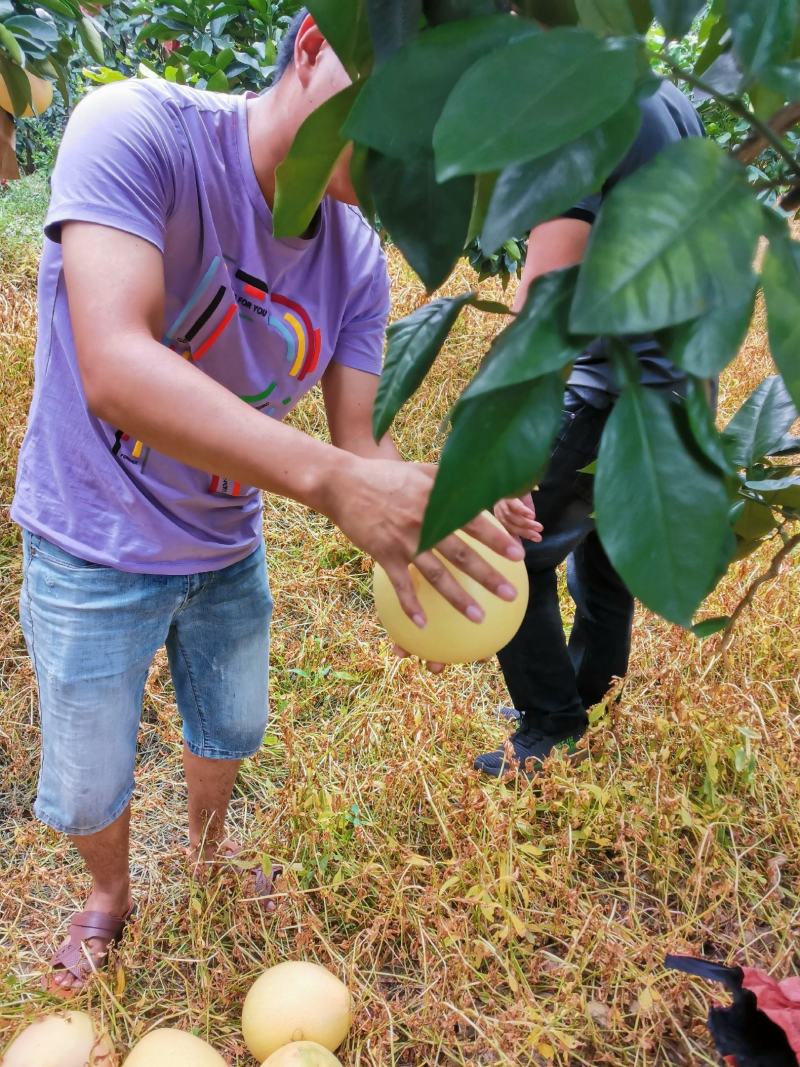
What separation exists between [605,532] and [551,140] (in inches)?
6.2

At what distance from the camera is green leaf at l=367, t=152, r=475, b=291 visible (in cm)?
44

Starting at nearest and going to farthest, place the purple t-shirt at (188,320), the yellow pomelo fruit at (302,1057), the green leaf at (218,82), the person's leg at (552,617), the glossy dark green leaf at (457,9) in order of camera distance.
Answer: the glossy dark green leaf at (457,9) → the purple t-shirt at (188,320) → the yellow pomelo fruit at (302,1057) → the person's leg at (552,617) → the green leaf at (218,82)

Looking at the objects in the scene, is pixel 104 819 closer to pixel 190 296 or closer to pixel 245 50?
pixel 190 296

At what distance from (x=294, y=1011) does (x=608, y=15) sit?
125cm

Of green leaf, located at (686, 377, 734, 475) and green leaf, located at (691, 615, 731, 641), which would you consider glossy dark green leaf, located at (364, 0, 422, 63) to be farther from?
green leaf, located at (691, 615, 731, 641)

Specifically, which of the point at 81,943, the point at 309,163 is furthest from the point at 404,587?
the point at 81,943

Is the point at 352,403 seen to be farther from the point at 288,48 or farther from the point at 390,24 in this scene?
the point at 390,24

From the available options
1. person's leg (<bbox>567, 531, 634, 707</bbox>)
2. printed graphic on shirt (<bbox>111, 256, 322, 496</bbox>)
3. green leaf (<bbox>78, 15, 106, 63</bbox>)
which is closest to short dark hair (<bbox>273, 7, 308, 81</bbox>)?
printed graphic on shirt (<bbox>111, 256, 322, 496</bbox>)

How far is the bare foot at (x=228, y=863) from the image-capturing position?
1.49m

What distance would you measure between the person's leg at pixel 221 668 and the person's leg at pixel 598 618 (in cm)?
68

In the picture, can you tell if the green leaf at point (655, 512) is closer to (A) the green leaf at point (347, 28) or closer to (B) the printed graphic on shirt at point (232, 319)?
(A) the green leaf at point (347, 28)

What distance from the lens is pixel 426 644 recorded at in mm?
825

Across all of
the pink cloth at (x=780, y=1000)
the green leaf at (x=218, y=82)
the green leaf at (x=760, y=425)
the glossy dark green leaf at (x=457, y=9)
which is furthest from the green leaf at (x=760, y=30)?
the green leaf at (x=218, y=82)

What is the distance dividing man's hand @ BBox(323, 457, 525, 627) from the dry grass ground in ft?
2.60
